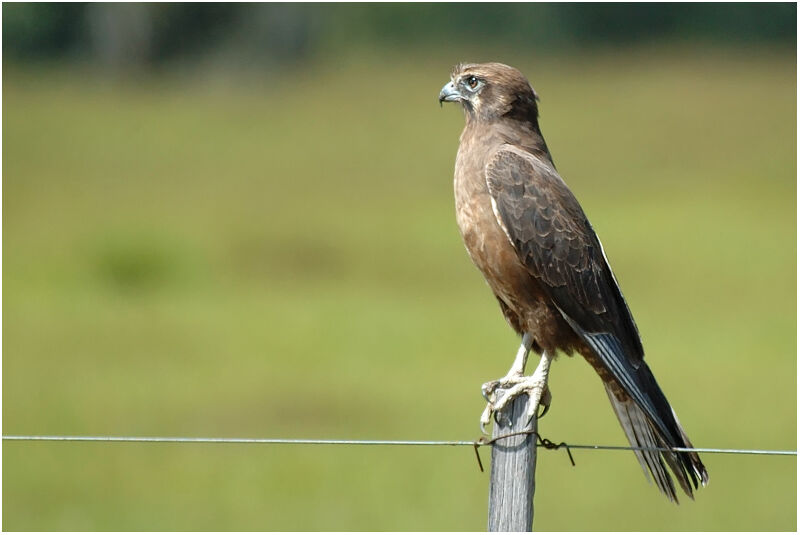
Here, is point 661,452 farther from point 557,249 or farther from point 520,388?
point 557,249

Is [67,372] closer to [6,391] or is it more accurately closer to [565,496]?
[6,391]

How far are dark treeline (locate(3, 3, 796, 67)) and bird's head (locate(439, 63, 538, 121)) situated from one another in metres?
21.7

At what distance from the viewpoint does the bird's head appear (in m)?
5.27

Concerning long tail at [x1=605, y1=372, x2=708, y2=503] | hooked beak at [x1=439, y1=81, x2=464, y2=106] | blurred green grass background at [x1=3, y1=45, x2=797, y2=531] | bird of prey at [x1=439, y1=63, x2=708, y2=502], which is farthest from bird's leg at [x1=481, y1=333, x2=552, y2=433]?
blurred green grass background at [x1=3, y1=45, x2=797, y2=531]

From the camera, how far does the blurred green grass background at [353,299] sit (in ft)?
40.8

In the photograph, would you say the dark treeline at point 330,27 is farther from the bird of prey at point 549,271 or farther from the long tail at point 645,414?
the long tail at point 645,414

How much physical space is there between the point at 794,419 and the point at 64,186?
17.4 m

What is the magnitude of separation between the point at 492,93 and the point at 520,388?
148 centimetres

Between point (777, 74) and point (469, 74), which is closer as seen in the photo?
point (469, 74)

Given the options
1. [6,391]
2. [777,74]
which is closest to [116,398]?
[6,391]

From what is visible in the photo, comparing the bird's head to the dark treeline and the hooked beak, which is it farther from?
the dark treeline

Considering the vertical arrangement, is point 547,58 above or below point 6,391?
above

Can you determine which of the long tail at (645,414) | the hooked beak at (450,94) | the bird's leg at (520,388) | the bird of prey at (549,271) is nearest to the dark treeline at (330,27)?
the hooked beak at (450,94)

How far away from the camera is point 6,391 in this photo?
15641mm
